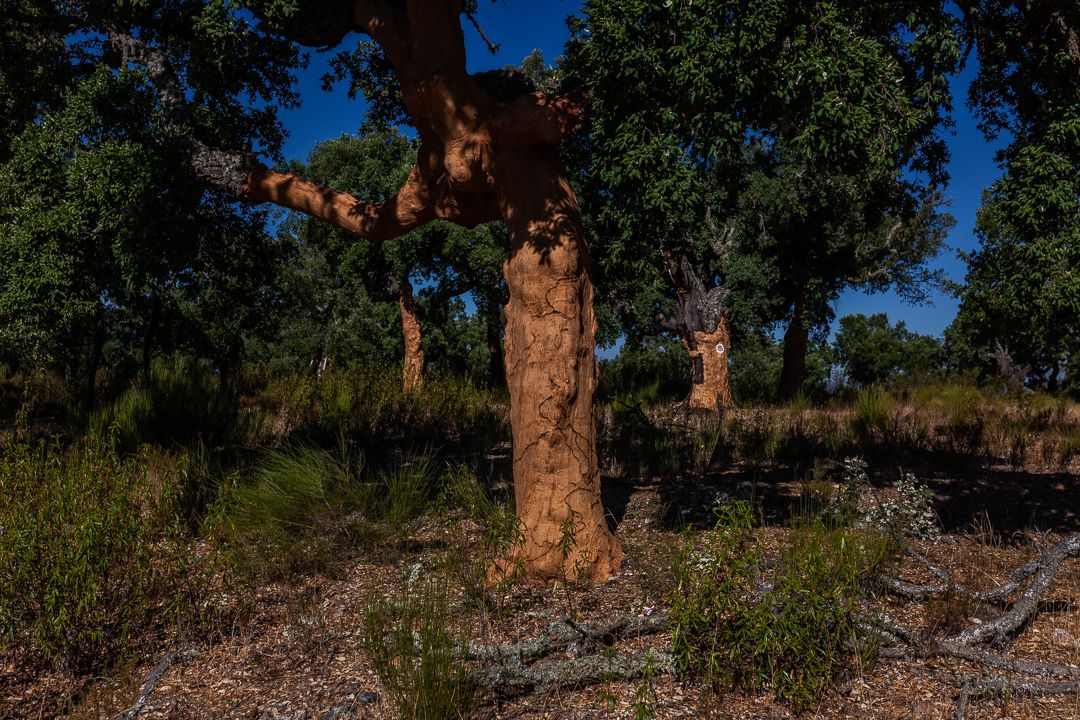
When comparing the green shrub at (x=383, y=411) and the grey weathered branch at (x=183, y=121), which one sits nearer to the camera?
the grey weathered branch at (x=183, y=121)

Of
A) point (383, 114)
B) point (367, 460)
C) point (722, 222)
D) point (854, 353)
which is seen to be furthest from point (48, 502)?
point (854, 353)

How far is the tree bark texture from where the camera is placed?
5848 millimetres

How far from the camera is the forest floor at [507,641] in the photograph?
3.92 m

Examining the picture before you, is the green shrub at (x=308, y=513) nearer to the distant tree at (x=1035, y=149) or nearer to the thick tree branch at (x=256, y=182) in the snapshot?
the thick tree branch at (x=256, y=182)

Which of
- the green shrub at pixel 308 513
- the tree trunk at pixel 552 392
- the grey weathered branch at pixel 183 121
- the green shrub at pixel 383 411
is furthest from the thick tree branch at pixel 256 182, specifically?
the green shrub at pixel 383 411

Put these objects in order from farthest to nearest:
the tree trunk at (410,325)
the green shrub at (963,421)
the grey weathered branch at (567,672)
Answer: the tree trunk at (410,325), the green shrub at (963,421), the grey weathered branch at (567,672)

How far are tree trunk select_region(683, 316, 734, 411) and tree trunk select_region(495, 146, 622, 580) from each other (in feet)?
36.8

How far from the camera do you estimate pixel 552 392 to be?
5.85 metres

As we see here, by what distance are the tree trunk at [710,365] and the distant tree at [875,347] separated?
24413 millimetres

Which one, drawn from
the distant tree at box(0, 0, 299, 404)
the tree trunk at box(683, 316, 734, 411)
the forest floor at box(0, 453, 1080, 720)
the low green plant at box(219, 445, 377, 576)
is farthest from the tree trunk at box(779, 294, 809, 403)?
the low green plant at box(219, 445, 377, 576)

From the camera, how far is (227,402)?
10.8 m

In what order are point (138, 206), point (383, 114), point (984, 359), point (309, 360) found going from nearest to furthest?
point (138, 206), point (383, 114), point (984, 359), point (309, 360)

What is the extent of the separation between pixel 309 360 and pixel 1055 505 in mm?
29206

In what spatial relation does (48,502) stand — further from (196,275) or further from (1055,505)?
(1055,505)
